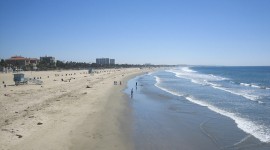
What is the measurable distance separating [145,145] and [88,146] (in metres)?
2.49

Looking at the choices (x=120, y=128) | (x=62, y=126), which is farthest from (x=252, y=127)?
(x=62, y=126)

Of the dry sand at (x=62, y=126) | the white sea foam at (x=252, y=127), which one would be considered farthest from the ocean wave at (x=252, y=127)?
the dry sand at (x=62, y=126)

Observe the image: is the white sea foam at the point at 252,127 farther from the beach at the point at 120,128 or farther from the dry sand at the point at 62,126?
the dry sand at the point at 62,126

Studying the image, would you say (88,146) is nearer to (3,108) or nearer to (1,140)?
(1,140)

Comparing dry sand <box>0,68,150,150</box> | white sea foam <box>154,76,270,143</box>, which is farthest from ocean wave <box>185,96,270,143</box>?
dry sand <box>0,68,150,150</box>

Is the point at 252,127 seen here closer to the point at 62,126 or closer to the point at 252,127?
the point at 252,127

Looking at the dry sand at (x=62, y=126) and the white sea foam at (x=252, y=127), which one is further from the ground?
the dry sand at (x=62, y=126)

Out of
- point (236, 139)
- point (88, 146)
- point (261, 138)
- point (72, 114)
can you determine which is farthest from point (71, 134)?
point (261, 138)

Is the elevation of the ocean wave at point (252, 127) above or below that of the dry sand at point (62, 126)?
below

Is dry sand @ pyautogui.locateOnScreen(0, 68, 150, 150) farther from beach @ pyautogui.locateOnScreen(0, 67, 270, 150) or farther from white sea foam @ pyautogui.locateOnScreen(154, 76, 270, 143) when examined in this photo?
white sea foam @ pyautogui.locateOnScreen(154, 76, 270, 143)

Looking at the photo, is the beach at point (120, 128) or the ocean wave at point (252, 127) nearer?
the beach at point (120, 128)

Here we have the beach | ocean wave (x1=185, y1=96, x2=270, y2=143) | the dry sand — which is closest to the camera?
the dry sand

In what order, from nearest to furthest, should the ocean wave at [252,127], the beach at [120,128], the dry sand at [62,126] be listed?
the dry sand at [62,126], the beach at [120,128], the ocean wave at [252,127]

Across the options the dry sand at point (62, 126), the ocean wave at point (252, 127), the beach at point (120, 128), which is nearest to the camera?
the dry sand at point (62, 126)
